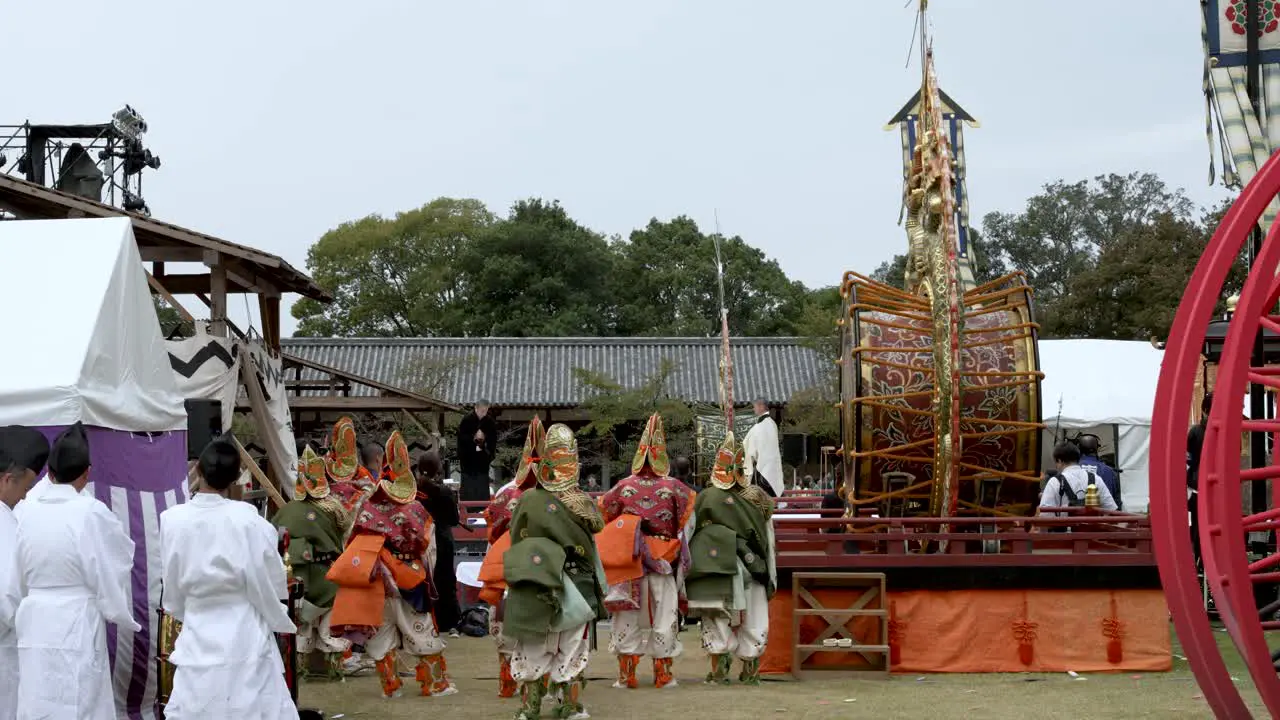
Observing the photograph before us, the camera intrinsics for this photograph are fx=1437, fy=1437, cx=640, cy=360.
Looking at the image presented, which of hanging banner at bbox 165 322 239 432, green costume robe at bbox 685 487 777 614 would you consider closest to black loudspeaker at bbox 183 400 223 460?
green costume robe at bbox 685 487 777 614

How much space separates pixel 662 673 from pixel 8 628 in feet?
15.9

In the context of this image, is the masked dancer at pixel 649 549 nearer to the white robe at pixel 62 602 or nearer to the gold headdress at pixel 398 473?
the gold headdress at pixel 398 473

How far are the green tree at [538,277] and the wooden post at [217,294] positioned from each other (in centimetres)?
2063

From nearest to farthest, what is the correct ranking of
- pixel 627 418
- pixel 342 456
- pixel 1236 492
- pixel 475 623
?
pixel 1236 492, pixel 342 456, pixel 475 623, pixel 627 418

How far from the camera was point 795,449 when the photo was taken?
29.0 m

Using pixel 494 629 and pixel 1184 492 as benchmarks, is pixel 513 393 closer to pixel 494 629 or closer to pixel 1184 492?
pixel 494 629

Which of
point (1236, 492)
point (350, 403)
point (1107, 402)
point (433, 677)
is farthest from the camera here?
point (1107, 402)

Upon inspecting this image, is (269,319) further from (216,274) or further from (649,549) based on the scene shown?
A: (649,549)

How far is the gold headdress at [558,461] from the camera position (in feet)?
28.7

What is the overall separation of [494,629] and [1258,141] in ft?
24.0

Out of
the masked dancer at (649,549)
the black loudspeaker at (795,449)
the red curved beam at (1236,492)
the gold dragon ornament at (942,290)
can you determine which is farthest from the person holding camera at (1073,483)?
the black loudspeaker at (795,449)

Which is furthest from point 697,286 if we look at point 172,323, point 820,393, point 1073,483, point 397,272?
point 1073,483

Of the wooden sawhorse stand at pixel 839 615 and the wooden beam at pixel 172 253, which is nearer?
the wooden sawhorse stand at pixel 839 615

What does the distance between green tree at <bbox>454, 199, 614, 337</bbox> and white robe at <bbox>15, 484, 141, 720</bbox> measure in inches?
1127
